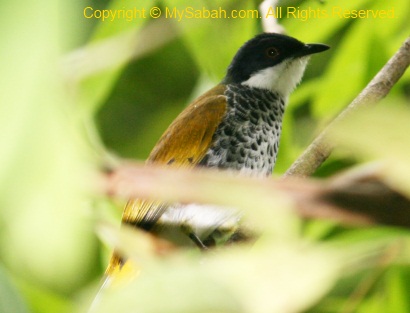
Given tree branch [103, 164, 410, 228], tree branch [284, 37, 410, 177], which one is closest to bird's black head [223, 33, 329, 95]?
tree branch [284, 37, 410, 177]

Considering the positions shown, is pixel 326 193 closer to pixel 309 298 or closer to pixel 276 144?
pixel 309 298

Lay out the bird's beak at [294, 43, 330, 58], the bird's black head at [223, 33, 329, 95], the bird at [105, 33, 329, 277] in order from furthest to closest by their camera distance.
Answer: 1. the bird's black head at [223, 33, 329, 95]
2. the bird's beak at [294, 43, 330, 58]
3. the bird at [105, 33, 329, 277]

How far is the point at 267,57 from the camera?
1.53 metres

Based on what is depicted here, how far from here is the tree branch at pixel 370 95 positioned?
2.87 feet

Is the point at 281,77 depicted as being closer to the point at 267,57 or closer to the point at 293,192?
the point at 267,57

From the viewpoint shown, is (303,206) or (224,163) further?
(224,163)

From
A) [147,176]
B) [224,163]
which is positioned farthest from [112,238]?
[224,163]

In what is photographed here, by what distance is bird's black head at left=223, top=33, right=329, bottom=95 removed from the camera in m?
1.40

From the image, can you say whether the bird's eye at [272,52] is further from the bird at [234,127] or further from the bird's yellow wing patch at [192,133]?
the bird's yellow wing patch at [192,133]

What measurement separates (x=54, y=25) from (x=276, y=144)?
3.87ft

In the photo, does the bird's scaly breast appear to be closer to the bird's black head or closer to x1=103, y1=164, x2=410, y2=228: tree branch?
the bird's black head

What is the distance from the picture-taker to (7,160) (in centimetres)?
23

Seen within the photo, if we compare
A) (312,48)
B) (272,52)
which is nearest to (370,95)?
(312,48)

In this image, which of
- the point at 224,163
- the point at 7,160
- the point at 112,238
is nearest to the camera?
the point at 7,160
